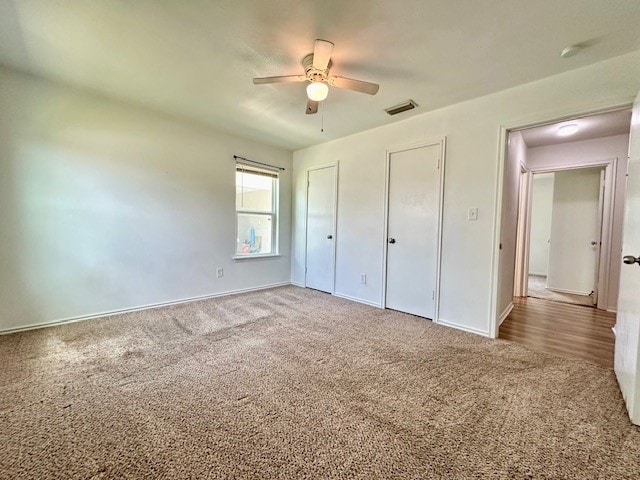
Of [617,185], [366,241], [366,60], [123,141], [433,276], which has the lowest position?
[433,276]

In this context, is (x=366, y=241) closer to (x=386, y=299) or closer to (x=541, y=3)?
(x=386, y=299)

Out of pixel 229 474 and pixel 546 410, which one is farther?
pixel 546 410

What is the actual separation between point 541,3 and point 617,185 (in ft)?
11.6

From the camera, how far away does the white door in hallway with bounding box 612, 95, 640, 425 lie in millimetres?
1512

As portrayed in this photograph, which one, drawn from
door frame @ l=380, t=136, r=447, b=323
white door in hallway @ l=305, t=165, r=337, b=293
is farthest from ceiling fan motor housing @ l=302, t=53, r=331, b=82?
white door in hallway @ l=305, t=165, r=337, b=293

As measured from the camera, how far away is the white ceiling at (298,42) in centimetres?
166

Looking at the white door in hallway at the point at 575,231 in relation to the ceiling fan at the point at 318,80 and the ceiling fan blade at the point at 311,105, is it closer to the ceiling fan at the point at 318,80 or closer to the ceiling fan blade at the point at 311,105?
the ceiling fan at the point at 318,80

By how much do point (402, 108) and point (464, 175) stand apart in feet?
3.39

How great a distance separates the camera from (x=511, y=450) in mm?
1298

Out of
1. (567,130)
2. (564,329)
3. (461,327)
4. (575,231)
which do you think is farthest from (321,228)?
(575,231)

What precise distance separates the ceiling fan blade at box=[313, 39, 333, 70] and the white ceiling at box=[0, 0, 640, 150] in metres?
0.15

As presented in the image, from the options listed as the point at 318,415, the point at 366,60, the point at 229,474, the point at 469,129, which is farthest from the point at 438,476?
the point at 469,129

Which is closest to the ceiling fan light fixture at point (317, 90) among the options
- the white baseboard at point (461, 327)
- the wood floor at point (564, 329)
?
the white baseboard at point (461, 327)

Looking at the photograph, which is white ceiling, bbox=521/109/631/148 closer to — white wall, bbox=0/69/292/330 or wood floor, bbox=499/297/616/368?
wood floor, bbox=499/297/616/368
